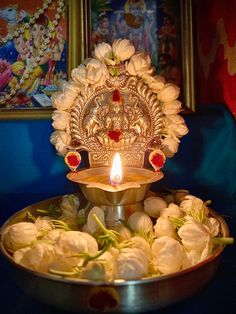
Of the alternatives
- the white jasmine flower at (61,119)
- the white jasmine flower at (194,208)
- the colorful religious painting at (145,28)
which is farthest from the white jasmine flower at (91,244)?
the colorful religious painting at (145,28)

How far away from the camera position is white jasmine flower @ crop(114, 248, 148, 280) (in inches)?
20.6

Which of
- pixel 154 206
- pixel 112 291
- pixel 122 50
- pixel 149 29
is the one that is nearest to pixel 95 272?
pixel 112 291

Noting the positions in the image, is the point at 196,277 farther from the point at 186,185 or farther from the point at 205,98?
the point at 205,98

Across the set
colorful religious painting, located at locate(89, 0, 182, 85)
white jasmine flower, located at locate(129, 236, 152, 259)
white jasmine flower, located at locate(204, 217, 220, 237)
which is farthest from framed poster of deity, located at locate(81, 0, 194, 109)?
white jasmine flower, located at locate(129, 236, 152, 259)

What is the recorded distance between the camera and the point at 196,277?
54 cm

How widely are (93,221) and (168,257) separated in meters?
0.17

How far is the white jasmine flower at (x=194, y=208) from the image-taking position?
0.70 meters

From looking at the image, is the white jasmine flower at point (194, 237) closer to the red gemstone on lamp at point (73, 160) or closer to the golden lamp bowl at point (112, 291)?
the golden lamp bowl at point (112, 291)

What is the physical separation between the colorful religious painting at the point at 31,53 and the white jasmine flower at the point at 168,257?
21.9 inches

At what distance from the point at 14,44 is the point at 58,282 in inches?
28.1

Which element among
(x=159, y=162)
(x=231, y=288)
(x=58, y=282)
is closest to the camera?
(x=58, y=282)

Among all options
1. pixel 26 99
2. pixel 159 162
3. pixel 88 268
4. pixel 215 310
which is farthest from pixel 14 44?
pixel 215 310

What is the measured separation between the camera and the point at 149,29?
965 millimetres

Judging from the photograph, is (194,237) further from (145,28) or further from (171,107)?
(145,28)
